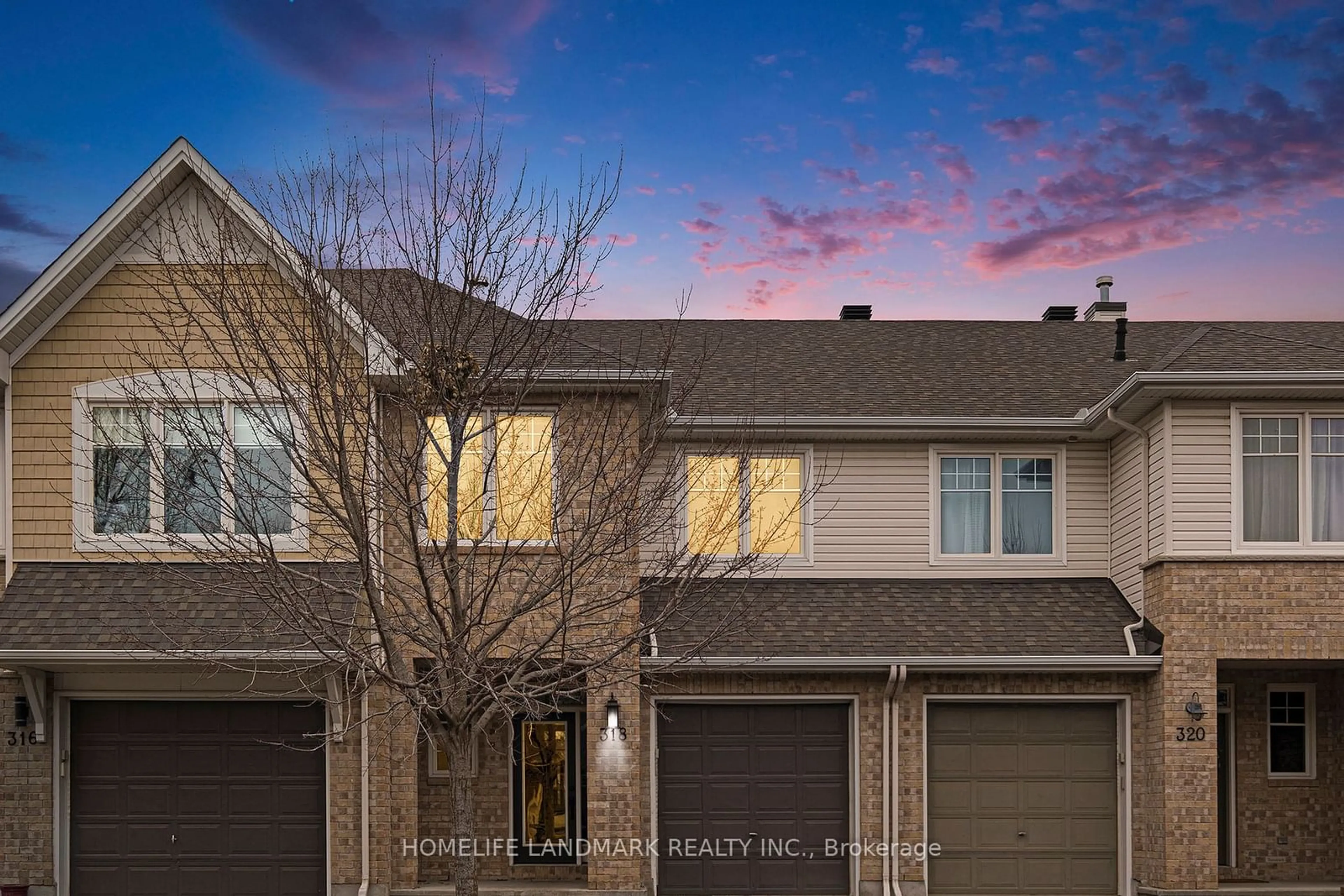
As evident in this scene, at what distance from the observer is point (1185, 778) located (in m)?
14.3

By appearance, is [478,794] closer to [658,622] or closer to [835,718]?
[835,718]

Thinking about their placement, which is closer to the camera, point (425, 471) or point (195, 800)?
point (425, 471)

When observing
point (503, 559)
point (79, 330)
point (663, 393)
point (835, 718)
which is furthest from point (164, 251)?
point (835, 718)

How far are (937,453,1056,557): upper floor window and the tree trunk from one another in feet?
25.4

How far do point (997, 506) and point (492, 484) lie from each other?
6.42 meters


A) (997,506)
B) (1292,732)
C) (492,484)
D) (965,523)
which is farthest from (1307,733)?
(492,484)

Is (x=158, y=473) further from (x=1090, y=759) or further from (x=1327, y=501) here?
(x=1327, y=501)

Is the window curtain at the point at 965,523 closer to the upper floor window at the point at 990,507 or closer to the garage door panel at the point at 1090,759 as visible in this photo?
the upper floor window at the point at 990,507

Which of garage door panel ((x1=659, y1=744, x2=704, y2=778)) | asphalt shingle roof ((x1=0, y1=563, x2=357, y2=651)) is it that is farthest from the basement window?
asphalt shingle roof ((x1=0, y1=563, x2=357, y2=651))

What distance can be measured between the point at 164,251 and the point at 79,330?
1.26 m

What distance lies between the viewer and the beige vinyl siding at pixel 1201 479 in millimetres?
14422

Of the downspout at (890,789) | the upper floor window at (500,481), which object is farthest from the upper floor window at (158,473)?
the downspout at (890,789)

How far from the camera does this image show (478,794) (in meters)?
16.1

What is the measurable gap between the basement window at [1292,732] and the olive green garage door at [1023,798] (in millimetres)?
2315
